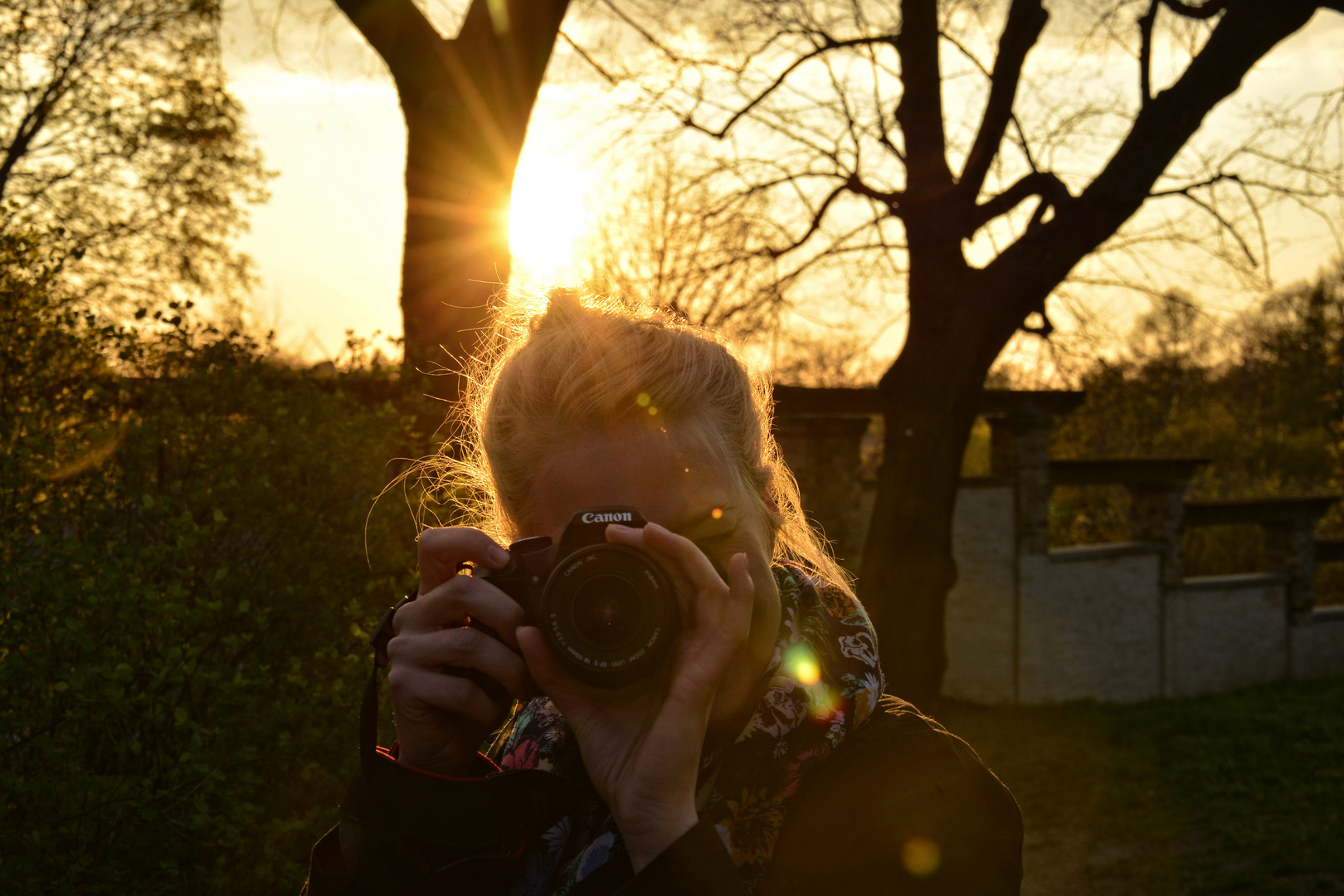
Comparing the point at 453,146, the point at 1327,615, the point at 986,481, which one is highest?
the point at 453,146

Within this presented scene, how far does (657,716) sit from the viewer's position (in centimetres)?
110

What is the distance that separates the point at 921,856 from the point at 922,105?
6582 millimetres

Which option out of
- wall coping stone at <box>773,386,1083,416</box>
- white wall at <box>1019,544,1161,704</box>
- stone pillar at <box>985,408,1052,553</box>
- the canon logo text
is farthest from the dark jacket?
white wall at <box>1019,544,1161,704</box>

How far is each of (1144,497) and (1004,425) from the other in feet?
8.58

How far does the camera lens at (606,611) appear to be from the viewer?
1.16 m

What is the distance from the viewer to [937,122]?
6.70 meters

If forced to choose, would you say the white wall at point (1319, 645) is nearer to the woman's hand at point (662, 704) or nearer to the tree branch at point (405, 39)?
the tree branch at point (405, 39)

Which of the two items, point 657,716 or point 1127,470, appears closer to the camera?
point 657,716

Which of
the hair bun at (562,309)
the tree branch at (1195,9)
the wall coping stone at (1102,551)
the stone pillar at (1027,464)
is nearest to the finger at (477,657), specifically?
the hair bun at (562,309)

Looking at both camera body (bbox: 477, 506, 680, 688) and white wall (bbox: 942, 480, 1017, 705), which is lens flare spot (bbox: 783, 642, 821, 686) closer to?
camera body (bbox: 477, 506, 680, 688)

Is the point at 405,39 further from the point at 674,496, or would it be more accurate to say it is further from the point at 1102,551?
the point at 1102,551

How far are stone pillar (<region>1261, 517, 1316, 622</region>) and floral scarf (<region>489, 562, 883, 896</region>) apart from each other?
1267cm

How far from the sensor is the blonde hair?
1350 mm

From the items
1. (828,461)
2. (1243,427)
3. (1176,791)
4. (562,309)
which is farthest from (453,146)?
(1243,427)
